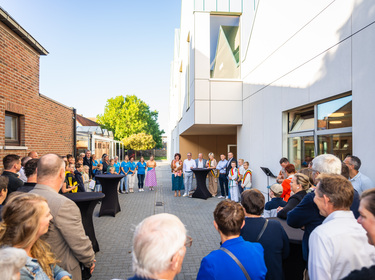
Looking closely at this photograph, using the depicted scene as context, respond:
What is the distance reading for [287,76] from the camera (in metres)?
7.11

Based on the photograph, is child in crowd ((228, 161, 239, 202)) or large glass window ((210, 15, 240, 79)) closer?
child in crowd ((228, 161, 239, 202))

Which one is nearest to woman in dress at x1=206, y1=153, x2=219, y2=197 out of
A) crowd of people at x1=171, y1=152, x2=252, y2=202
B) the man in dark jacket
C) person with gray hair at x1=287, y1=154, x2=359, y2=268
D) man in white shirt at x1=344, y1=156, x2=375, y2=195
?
crowd of people at x1=171, y1=152, x2=252, y2=202

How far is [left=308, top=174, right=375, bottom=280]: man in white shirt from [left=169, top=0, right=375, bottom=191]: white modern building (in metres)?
2.84

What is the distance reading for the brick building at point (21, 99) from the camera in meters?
A: 6.61

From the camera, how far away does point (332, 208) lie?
1.98 m

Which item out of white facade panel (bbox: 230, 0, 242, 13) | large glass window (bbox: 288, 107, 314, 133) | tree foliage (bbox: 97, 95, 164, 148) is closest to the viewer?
large glass window (bbox: 288, 107, 314, 133)

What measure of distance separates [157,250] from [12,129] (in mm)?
8000

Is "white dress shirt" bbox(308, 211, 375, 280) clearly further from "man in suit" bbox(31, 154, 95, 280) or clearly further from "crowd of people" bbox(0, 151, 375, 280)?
"man in suit" bbox(31, 154, 95, 280)

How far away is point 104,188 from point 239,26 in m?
9.33

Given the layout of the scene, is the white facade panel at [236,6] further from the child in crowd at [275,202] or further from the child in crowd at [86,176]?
the child in crowd at [275,202]

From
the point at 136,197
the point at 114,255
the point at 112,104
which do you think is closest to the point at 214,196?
the point at 136,197

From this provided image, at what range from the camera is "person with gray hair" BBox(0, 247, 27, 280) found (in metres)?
1.20

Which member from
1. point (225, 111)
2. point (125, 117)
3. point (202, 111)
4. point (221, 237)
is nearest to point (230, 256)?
point (221, 237)

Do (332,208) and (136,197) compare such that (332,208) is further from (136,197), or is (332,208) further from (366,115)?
(136,197)
